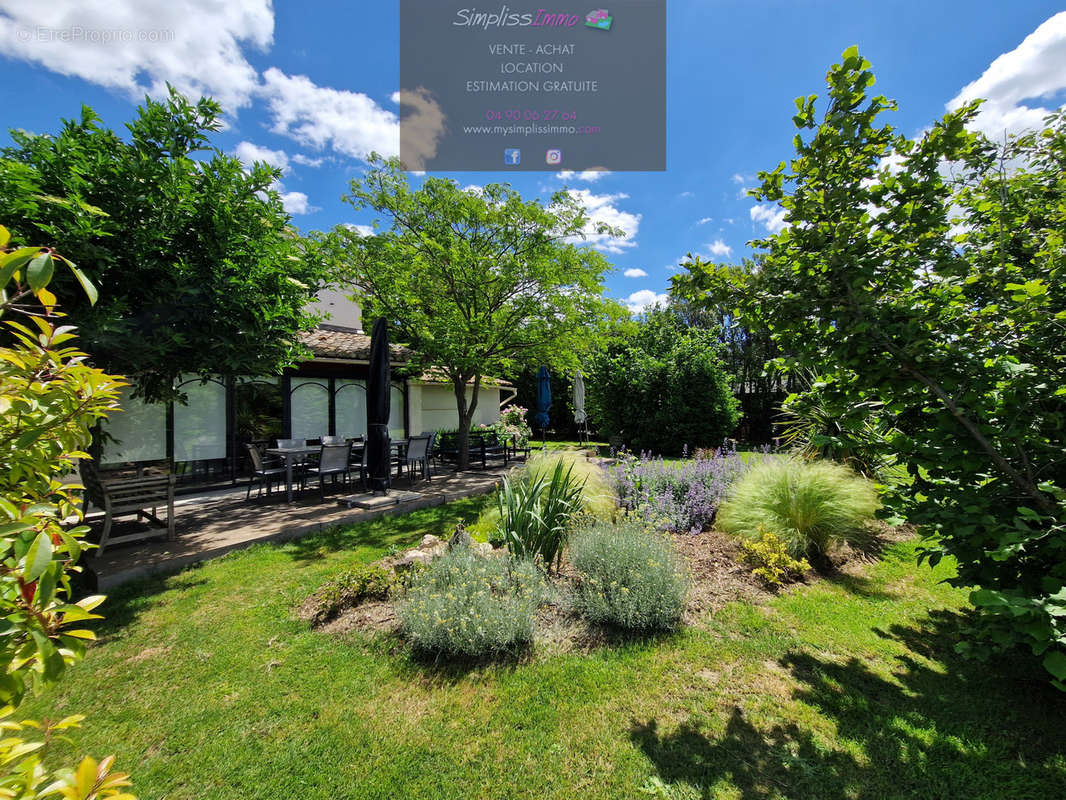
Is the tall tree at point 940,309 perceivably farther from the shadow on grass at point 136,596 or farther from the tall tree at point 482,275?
the tall tree at point 482,275

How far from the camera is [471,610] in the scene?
125 inches

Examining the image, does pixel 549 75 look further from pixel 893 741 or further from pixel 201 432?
pixel 201 432

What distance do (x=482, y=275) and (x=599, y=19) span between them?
5.48 meters

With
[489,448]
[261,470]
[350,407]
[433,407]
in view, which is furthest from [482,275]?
[261,470]

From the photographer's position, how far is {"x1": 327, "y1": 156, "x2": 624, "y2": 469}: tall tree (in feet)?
34.9

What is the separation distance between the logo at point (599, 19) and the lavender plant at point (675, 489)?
22.6 feet

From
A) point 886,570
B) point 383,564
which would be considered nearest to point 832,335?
point 886,570

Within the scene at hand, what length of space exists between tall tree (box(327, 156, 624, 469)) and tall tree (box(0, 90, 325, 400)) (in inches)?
188

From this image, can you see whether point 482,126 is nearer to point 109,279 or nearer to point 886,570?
point 109,279

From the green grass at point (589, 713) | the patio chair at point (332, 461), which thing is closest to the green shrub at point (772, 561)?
the green grass at point (589, 713)

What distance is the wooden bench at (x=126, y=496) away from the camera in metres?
5.02

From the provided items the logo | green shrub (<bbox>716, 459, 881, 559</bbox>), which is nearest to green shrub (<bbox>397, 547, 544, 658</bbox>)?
green shrub (<bbox>716, 459, 881, 559</bbox>)

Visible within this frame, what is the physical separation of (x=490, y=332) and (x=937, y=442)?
29.4 ft

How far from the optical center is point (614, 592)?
361 cm
